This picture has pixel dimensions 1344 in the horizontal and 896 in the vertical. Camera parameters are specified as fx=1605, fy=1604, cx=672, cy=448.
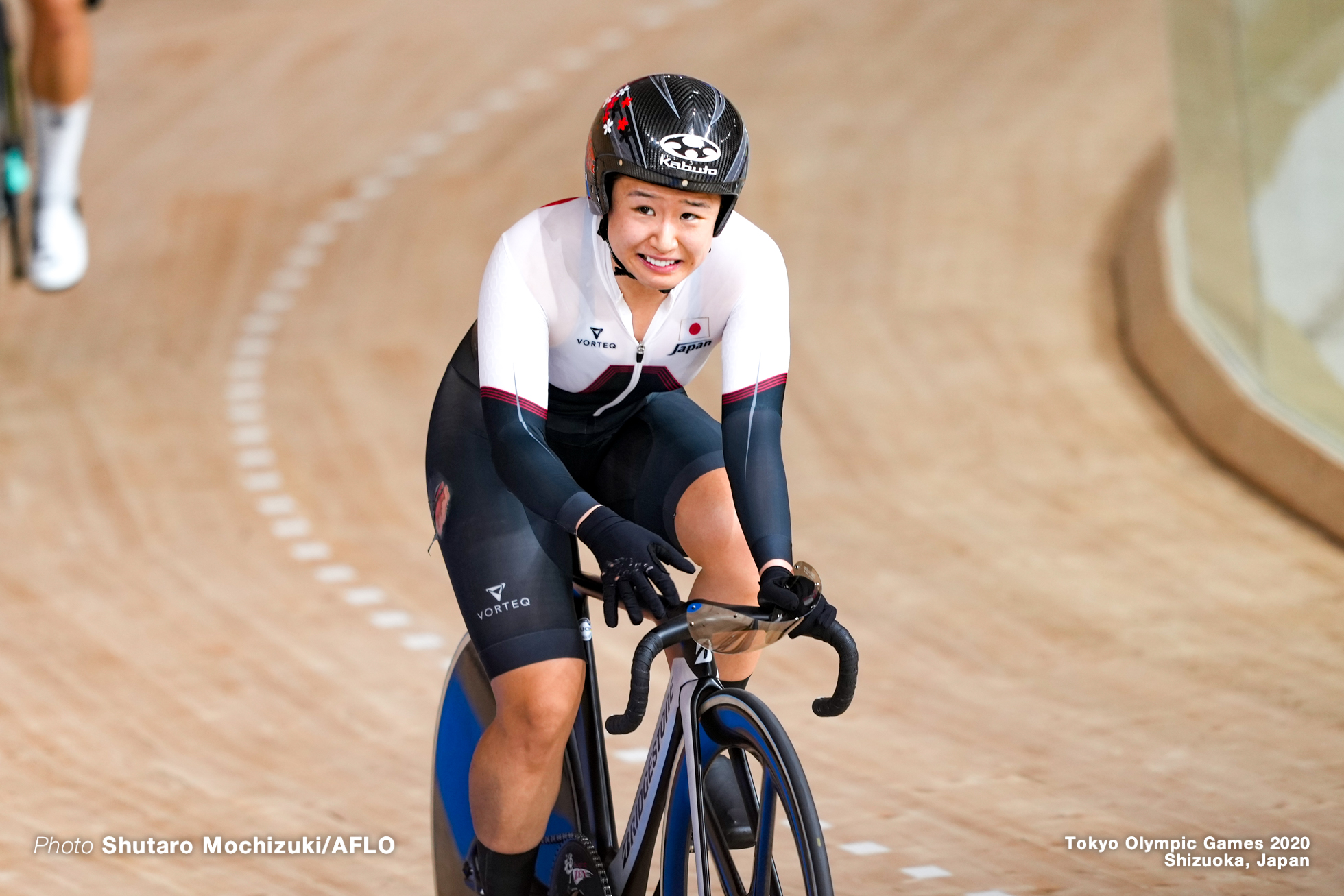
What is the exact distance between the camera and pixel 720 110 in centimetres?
210

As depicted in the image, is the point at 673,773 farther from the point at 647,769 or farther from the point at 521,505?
the point at 521,505

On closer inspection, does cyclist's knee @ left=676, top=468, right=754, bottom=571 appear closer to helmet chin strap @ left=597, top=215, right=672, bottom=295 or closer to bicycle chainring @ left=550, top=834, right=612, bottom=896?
helmet chin strap @ left=597, top=215, right=672, bottom=295

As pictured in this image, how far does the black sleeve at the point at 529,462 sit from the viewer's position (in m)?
2.10

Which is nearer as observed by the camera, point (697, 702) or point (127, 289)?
point (697, 702)

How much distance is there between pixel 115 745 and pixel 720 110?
7.99 feet

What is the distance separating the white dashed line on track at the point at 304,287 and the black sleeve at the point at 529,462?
5.25ft

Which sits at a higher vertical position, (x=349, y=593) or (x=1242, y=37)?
(x=1242, y=37)

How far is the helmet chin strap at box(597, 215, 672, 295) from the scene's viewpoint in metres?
2.19

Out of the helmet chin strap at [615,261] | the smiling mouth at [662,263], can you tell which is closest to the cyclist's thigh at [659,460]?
the helmet chin strap at [615,261]

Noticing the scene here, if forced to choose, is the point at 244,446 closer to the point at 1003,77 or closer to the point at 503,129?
the point at 503,129

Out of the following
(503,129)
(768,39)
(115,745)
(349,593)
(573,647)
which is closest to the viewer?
(573,647)

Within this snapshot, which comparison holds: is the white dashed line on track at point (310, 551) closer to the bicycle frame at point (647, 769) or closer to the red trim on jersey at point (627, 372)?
the bicycle frame at point (647, 769)

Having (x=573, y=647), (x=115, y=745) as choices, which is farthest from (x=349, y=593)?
(x=573, y=647)

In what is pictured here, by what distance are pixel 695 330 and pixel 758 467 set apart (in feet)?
0.86
